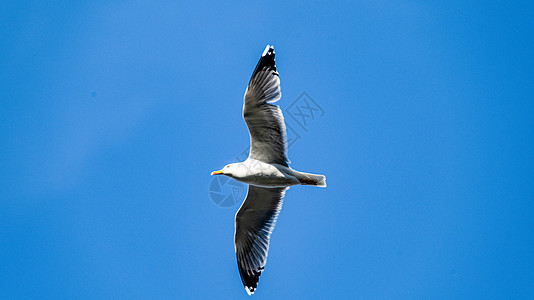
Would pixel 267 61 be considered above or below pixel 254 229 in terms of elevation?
above

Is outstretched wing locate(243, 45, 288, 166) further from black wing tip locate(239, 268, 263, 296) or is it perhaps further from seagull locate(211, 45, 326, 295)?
black wing tip locate(239, 268, 263, 296)

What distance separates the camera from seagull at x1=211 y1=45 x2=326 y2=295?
29.0 feet

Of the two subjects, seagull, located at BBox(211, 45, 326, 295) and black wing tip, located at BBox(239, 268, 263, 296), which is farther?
black wing tip, located at BBox(239, 268, 263, 296)

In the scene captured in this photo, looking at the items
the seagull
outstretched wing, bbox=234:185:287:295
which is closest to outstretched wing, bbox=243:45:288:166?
the seagull

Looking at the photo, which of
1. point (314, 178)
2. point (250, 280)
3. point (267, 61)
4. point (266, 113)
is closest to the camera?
point (266, 113)

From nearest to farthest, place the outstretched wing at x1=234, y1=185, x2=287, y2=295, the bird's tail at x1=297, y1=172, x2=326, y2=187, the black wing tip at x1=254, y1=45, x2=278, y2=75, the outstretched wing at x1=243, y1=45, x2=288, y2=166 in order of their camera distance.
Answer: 1. the outstretched wing at x1=243, y1=45, x2=288, y2=166
2. the black wing tip at x1=254, y1=45, x2=278, y2=75
3. the bird's tail at x1=297, y1=172, x2=326, y2=187
4. the outstretched wing at x1=234, y1=185, x2=287, y2=295

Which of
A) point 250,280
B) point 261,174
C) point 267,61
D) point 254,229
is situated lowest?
point 250,280

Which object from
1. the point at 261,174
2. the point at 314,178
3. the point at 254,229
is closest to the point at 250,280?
the point at 254,229

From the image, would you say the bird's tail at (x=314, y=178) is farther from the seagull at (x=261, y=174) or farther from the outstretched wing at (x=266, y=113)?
the outstretched wing at (x=266, y=113)

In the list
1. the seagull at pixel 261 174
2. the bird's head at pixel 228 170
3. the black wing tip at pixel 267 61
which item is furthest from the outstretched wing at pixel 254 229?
the black wing tip at pixel 267 61

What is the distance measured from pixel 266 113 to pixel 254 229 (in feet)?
7.83

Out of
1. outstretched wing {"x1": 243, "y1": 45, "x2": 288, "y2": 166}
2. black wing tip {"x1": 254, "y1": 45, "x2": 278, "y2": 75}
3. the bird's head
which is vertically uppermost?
black wing tip {"x1": 254, "y1": 45, "x2": 278, "y2": 75}

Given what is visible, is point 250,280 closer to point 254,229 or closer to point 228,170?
point 254,229

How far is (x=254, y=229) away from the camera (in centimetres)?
985
